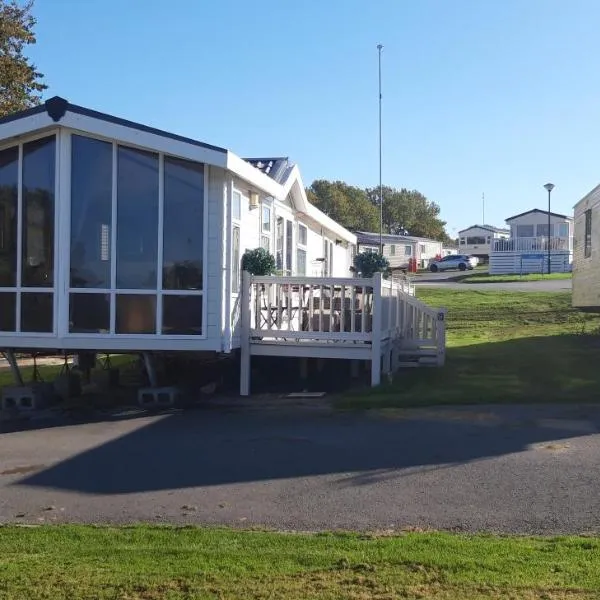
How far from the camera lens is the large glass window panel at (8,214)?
474 inches

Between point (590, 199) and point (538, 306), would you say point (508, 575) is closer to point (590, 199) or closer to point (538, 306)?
point (590, 199)

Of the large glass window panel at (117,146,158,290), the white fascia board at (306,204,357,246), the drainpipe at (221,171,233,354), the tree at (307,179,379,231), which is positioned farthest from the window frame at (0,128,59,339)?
the tree at (307,179,379,231)

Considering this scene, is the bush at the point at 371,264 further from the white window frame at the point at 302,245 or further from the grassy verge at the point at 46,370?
the grassy verge at the point at 46,370

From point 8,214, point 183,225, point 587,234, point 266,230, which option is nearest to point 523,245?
point 587,234

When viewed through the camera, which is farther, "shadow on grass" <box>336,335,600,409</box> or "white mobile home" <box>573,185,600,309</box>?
"white mobile home" <box>573,185,600,309</box>

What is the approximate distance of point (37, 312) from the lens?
11.9 m

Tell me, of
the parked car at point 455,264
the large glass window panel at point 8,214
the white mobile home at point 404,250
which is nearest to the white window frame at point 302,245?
the large glass window panel at point 8,214

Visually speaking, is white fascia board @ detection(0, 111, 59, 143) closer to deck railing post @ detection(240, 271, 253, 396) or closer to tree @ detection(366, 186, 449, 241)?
deck railing post @ detection(240, 271, 253, 396)

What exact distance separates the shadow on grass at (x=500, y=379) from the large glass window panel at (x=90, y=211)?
3942mm

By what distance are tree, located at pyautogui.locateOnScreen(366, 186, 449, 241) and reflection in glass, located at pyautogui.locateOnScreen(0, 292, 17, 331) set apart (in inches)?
3264

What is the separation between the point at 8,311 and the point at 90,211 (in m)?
1.92

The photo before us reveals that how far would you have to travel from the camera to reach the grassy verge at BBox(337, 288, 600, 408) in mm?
11453

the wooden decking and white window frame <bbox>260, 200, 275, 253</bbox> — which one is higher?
white window frame <bbox>260, 200, 275, 253</bbox>

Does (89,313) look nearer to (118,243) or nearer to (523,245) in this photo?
(118,243)
